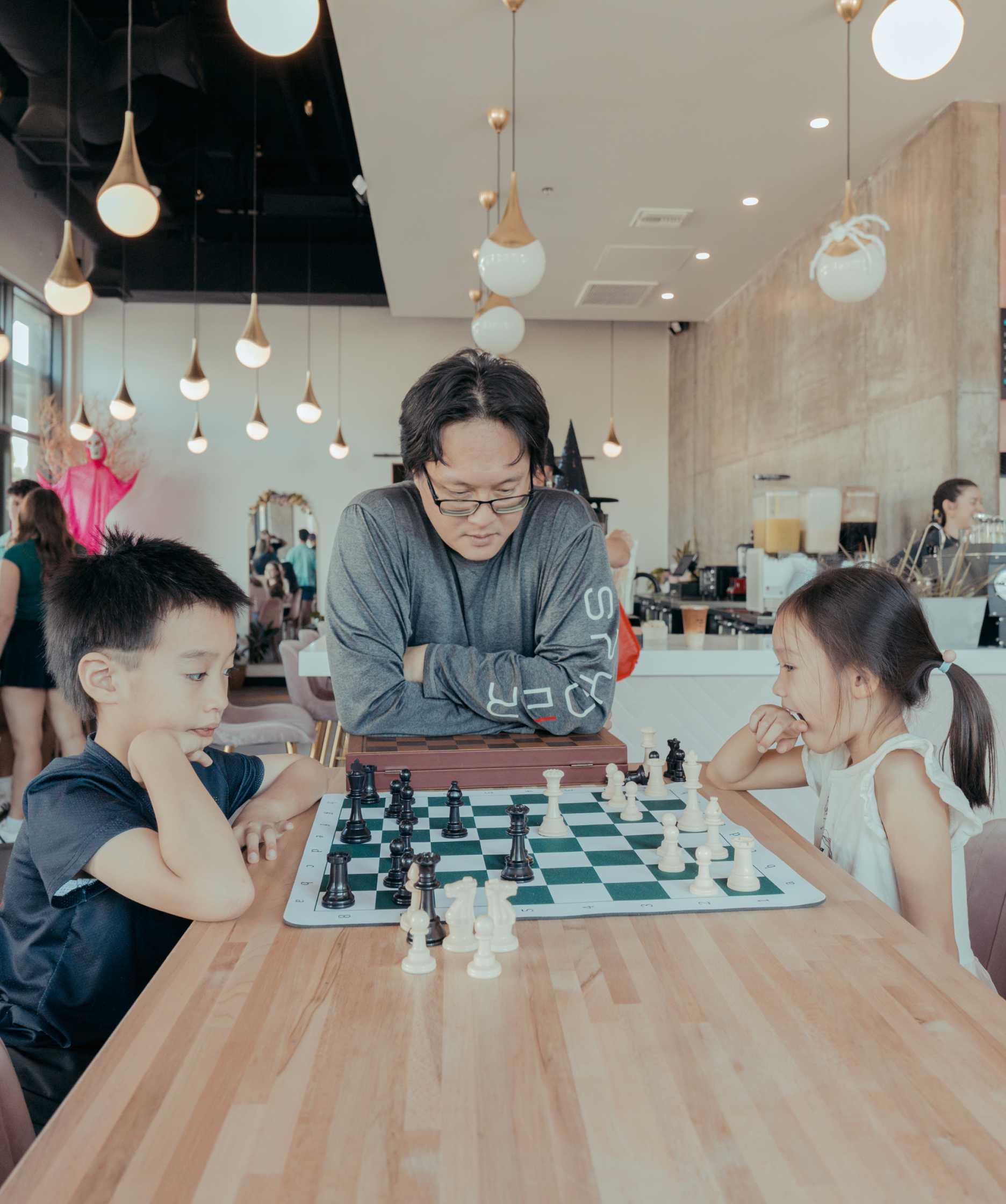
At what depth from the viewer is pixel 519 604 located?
186 centimetres

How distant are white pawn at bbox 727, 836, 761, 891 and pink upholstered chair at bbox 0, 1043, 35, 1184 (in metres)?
0.78

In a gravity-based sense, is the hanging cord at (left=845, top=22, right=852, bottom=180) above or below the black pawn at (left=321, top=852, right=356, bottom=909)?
above

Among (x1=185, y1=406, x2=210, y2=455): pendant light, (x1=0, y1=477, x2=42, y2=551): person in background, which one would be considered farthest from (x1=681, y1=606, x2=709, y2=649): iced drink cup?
(x1=185, y1=406, x2=210, y2=455): pendant light

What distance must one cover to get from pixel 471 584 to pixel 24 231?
800 centimetres

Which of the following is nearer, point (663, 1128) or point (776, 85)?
point (663, 1128)

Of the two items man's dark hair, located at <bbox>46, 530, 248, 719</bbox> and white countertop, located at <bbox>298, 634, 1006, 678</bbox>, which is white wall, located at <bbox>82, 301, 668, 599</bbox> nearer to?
white countertop, located at <bbox>298, 634, 1006, 678</bbox>

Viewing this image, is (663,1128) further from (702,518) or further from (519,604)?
(702,518)

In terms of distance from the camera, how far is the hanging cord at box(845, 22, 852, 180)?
13.4ft

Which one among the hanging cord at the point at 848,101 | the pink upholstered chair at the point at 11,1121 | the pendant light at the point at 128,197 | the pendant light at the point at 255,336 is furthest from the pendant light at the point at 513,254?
the pink upholstered chair at the point at 11,1121

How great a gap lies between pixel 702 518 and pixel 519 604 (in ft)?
24.3

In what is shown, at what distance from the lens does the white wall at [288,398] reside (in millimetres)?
9734

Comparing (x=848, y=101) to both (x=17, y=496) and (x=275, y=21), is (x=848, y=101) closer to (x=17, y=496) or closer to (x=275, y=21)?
(x=275, y=21)

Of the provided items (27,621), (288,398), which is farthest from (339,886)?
(288,398)

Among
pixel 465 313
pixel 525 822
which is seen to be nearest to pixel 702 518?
pixel 465 313
